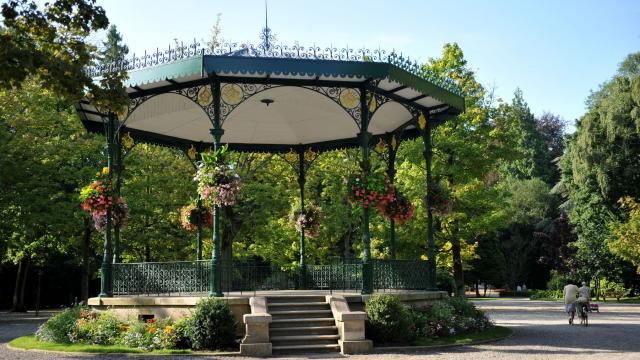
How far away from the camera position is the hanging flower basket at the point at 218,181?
46.2ft

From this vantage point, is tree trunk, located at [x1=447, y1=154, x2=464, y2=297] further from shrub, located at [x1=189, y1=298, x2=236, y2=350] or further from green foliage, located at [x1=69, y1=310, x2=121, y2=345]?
green foliage, located at [x1=69, y1=310, x2=121, y2=345]

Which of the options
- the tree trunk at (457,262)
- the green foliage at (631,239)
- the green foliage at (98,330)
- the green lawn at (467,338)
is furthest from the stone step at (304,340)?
the green foliage at (631,239)

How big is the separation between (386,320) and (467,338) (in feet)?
8.18

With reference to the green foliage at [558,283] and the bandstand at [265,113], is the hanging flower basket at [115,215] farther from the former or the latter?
the green foliage at [558,283]

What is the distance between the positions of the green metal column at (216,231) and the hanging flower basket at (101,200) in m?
3.45

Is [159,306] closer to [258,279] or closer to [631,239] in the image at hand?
[258,279]

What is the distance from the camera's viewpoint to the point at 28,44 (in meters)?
10.6

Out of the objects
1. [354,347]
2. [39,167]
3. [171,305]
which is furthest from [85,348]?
[39,167]

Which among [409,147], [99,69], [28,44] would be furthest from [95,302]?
[409,147]

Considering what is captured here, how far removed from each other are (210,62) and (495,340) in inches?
367

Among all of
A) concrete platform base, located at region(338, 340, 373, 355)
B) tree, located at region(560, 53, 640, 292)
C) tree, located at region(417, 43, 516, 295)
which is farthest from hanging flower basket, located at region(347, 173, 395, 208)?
tree, located at region(560, 53, 640, 292)

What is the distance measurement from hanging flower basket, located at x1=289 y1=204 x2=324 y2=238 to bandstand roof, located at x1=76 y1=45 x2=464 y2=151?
7.65ft

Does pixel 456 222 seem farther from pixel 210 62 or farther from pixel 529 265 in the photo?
pixel 529 265

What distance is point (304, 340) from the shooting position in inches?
533
